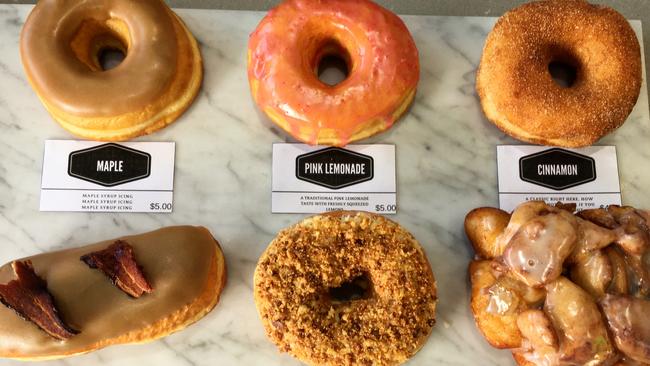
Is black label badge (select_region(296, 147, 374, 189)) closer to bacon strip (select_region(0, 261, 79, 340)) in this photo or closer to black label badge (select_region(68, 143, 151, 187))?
black label badge (select_region(68, 143, 151, 187))

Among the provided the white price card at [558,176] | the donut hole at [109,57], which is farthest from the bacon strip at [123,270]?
the white price card at [558,176]

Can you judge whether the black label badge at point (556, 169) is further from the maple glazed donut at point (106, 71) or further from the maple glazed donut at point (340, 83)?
the maple glazed donut at point (106, 71)

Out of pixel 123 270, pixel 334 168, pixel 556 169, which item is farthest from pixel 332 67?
pixel 123 270

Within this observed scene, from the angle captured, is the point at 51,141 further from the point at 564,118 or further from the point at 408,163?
the point at 564,118

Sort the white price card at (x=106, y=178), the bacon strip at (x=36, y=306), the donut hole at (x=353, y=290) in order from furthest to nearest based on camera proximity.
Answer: the white price card at (x=106, y=178) → the donut hole at (x=353, y=290) → the bacon strip at (x=36, y=306)

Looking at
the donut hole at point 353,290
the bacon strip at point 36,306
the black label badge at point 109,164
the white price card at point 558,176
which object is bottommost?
the donut hole at point 353,290

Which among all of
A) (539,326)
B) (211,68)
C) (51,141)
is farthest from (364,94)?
(51,141)
